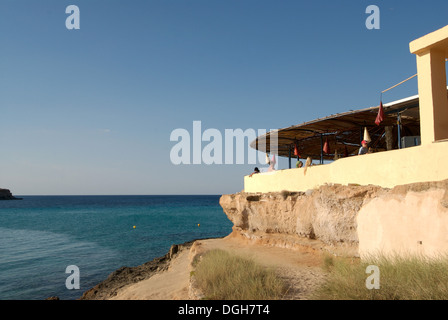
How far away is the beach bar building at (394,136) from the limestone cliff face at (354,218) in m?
0.49

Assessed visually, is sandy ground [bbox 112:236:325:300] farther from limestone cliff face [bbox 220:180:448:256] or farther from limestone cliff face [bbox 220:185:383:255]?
limestone cliff face [bbox 220:185:383:255]

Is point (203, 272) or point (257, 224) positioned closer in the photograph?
point (203, 272)

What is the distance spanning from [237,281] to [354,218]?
5.05 m

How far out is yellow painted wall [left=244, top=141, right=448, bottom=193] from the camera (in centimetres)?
802

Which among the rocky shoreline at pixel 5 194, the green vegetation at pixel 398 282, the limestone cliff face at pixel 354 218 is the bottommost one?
the rocky shoreline at pixel 5 194

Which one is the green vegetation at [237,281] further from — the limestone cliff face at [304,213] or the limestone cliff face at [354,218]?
the limestone cliff face at [304,213]

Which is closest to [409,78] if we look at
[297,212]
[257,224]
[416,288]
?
[297,212]

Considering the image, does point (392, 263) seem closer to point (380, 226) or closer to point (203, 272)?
point (380, 226)

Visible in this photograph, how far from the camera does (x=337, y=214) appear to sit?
37.0ft

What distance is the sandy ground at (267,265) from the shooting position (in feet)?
30.3

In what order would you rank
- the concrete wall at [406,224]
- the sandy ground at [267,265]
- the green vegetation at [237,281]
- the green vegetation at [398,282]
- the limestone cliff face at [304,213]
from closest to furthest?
the green vegetation at [398,282] < the concrete wall at [406,224] < the green vegetation at [237,281] < the sandy ground at [267,265] < the limestone cliff face at [304,213]

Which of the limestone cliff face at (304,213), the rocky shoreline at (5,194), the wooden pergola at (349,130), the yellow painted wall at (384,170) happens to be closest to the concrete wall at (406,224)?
the yellow painted wall at (384,170)

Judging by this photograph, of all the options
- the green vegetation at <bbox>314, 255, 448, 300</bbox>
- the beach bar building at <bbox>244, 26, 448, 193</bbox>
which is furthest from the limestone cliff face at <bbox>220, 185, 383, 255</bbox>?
the green vegetation at <bbox>314, 255, 448, 300</bbox>
